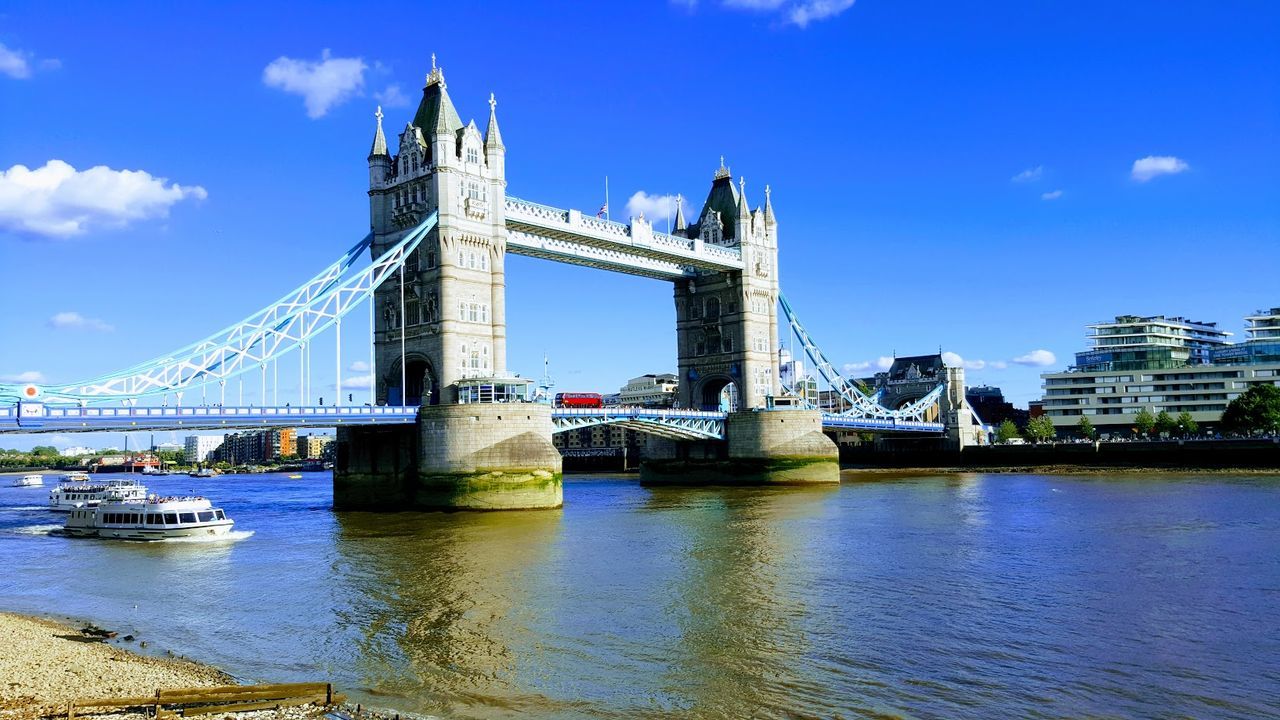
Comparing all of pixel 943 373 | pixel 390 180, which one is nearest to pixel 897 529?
pixel 390 180

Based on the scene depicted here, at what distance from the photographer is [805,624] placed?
69.7ft

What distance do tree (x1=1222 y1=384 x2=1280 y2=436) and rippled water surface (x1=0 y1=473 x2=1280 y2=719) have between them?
1991 inches

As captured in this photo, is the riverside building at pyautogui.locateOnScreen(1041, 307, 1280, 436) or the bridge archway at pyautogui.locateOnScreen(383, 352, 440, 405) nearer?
the bridge archway at pyautogui.locateOnScreen(383, 352, 440, 405)

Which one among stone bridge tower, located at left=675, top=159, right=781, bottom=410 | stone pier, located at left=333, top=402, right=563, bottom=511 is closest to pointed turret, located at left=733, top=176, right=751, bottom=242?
stone bridge tower, located at left=675, top=159, right=781, bottom=410

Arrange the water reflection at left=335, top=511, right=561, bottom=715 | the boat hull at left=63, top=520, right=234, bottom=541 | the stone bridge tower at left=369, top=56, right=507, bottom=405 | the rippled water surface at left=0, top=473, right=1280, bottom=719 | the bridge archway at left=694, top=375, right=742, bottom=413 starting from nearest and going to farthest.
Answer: the rippled water surface at left=0, top=473, right=1280, bottom=719, the water reflection at left=335, top=511, right=561, bottom=715, the boat hull at left=63, top=520, right=234, bottom=541, the stone bridge tower at left=369, top=56, right=507, bottom=405, the bridge archway at left=694, top=375, right=742, bottom=413

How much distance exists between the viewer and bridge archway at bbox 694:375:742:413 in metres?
78.1

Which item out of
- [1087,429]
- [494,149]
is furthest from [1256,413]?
[494,149]

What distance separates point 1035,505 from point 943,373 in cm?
5641

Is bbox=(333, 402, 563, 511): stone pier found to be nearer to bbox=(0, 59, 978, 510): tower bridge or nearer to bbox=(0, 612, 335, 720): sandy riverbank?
bbox=(0, 59, 978, 510): tower bridge

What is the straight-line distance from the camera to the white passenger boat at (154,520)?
37875mm

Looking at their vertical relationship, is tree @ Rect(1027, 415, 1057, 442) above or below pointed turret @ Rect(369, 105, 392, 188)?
below

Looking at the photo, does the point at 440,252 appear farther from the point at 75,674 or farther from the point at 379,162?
the point at 75,674

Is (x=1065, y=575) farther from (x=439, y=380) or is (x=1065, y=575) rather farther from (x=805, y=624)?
(x=439, y=380)

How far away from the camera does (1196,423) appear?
107 m
